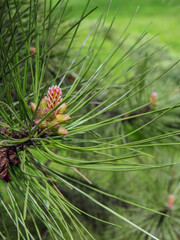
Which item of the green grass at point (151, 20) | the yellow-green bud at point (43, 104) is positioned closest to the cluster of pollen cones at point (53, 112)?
the yellow-green bud at point (43, 104)

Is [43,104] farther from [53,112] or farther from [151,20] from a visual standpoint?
[151,20]

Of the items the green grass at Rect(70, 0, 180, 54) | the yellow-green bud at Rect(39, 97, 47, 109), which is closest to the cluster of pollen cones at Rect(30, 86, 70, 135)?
the yellow-green bud at Rect(39, 97, 47, 109)

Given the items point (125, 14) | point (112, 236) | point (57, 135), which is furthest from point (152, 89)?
point (125, 14)

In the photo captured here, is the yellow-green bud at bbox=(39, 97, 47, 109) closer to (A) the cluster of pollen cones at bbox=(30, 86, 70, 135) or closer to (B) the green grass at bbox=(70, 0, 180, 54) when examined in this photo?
→ (A) the cluster of pollen cones at bbox=(30, 86, 70, 135)

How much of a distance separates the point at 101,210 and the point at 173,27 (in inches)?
135

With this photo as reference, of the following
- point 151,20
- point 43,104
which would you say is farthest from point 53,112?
point 151,20

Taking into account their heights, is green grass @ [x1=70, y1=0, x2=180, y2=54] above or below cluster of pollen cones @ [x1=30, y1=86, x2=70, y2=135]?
above

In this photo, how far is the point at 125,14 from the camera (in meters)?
4.42

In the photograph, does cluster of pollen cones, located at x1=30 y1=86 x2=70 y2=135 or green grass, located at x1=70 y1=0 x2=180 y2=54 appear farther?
green grass, located at x1=70 y1=0 x2=180 y2=54

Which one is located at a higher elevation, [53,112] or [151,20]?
[151,20]

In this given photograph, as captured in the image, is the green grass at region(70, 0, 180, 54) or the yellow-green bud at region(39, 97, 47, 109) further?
the green grass at region(70, 0, 180, 54)

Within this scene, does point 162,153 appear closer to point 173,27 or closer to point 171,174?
point 171,174

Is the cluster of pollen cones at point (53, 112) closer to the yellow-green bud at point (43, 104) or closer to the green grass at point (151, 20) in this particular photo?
the yellow-green bud at point (43, 104)

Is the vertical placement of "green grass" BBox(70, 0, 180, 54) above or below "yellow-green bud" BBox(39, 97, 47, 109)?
above
